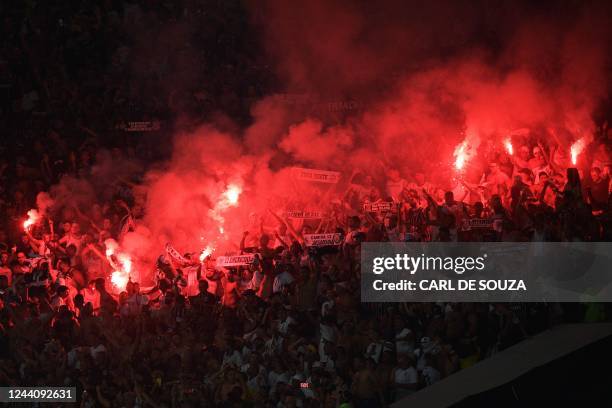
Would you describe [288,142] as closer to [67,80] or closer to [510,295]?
[67,80]

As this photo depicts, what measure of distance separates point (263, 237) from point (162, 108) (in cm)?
451

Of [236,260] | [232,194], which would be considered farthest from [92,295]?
[232,194]

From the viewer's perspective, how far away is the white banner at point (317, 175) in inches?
539

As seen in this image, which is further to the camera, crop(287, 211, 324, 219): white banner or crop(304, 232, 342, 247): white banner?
crop(287, 211, 324, 219): white banner

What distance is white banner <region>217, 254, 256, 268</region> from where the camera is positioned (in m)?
12.4

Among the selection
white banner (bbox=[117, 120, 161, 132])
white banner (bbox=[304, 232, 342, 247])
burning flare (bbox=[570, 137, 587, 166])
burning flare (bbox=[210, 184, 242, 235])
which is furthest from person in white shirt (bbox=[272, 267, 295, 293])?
white banner (bbox=[117, 120, 161, 132])

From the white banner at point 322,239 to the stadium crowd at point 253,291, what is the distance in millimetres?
75

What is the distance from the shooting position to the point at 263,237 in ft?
→ 42.0

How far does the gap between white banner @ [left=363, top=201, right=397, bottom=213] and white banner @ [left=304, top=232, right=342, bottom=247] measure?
734 millimetres

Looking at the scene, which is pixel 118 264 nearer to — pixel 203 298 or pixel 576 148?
pixel 203 298

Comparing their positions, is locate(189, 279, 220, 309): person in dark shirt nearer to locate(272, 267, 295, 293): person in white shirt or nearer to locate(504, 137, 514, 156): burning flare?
locate(272, 267, 295, 293): person in white shirt

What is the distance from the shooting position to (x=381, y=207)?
493 inches

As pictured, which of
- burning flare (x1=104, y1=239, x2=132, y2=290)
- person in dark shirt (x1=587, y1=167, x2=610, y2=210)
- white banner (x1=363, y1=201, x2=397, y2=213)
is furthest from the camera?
burning flare (x1=104, y1=239, x2=132, y2=290)

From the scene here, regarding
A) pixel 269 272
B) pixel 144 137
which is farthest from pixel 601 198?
pixel 144 137
